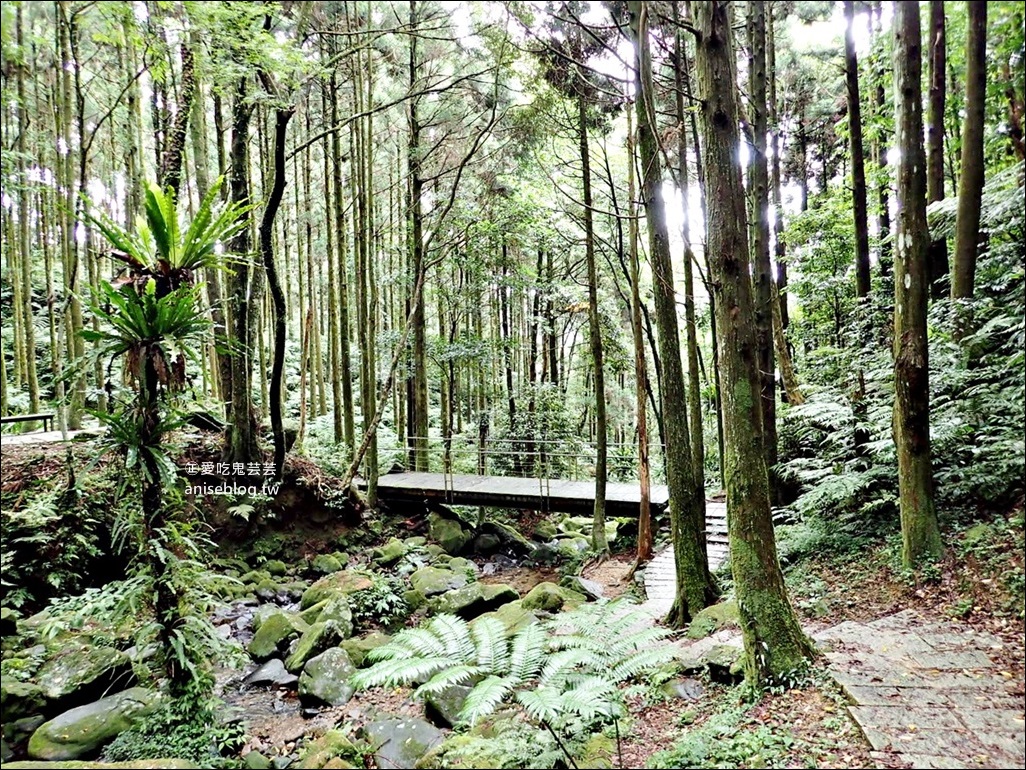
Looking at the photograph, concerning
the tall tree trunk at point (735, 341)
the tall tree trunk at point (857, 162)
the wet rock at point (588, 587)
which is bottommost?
the wet rock at point (588, 587)

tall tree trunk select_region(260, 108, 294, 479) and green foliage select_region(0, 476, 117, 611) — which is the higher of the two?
tall tree trunk select_region(260, 108, 294, 479)

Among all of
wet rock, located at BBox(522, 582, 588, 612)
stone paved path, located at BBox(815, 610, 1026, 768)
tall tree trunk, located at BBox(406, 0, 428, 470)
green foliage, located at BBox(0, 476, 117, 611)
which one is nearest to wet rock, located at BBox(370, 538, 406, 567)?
tall tree trunk, located at BBox(406, 0, 428, 470)

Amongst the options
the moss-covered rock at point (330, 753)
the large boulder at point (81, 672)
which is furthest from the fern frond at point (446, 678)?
the large boulder at point (81, 672)

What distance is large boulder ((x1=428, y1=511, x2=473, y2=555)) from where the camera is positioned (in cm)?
1034

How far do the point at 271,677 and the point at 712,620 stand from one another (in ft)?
14.5

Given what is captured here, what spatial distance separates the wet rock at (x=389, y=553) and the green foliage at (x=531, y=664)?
19.9 ft

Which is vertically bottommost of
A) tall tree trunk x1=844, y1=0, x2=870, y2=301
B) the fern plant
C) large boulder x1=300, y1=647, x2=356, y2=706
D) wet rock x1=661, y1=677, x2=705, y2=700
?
large boulder x1=300, y1=647, x2=356, y2=706

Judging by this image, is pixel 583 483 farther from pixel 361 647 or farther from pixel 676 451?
pixel 361 647

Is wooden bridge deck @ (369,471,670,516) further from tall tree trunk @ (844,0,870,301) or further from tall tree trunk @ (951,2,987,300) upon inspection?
tall tree trunk @ (951,2,987,300)

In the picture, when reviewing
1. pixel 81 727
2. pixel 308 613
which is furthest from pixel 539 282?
pixel 81 727

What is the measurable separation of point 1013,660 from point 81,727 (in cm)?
585

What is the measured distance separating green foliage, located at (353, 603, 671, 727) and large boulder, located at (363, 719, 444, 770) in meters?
1.30

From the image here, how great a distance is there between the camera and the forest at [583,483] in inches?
121

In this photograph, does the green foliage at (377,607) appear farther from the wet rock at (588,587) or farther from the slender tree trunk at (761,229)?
the slender tree trunk at (761,229)
